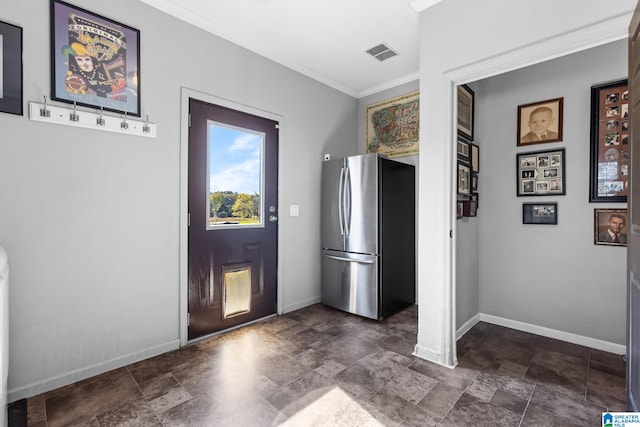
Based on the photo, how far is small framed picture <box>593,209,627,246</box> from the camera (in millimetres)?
2396

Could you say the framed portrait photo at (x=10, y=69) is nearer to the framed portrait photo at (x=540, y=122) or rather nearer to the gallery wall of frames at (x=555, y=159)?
the gallery wall of frames at (x=555, y=159)

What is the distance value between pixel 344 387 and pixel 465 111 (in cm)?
262

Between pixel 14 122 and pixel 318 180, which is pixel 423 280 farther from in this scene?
pixel 14 122

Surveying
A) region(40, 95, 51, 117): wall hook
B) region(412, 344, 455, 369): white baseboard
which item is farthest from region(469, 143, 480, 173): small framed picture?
region(40, 95, 51, 117): wall hook

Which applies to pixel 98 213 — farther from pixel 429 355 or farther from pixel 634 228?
pixel 634 228

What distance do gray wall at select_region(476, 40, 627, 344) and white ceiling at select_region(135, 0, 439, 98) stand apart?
42.8 inches

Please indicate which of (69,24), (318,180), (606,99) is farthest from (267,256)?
(606,99)

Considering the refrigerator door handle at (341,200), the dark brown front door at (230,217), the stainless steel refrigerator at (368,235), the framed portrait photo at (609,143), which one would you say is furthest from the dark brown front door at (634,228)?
the dark brown front door at (230,217)

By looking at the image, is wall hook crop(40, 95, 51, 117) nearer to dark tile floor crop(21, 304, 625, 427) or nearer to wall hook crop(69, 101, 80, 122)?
wall hook crop(69, 101, 80, 122)

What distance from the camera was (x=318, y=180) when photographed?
12.1 ft

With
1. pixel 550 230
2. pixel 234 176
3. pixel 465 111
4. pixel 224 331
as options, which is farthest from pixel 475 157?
pixel 224 331

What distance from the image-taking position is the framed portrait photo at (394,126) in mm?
3684

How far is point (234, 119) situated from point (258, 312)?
1.98 meters

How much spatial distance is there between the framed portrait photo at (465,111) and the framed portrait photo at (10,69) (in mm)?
3238
